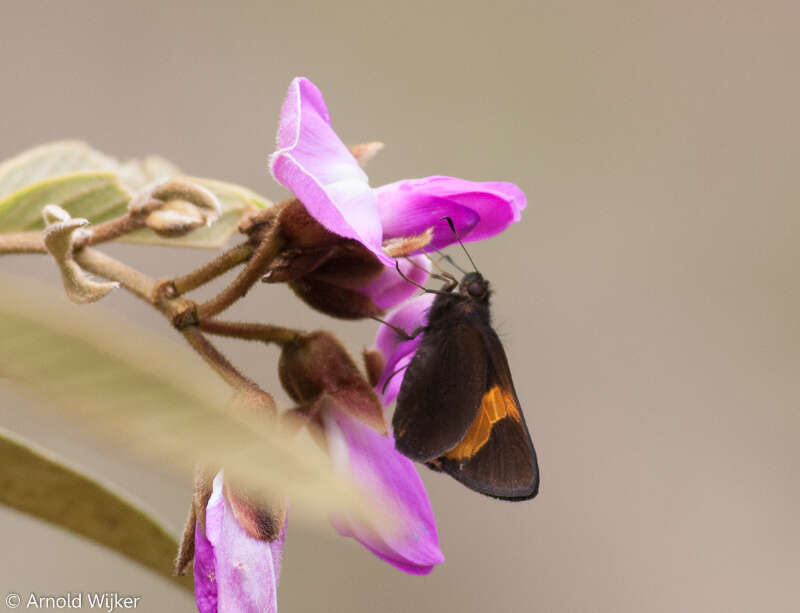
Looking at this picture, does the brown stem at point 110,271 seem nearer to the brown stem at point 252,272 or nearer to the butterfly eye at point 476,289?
the brown stem at point 252,272

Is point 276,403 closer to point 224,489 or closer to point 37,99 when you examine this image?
point 224,489


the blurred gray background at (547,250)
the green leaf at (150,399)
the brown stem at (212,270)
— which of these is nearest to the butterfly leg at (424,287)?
the brown stem at (212,270)

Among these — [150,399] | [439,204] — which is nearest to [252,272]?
[439,204]

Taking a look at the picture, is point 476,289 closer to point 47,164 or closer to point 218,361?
point 218,361

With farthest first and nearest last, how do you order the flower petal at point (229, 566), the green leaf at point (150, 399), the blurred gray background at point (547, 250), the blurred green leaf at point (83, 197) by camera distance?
the blurred gray background at point (547, 250), the blurred green leaf at point (83, 197), the flower petal at point (229, 566), the green leaf at point (150, 399)

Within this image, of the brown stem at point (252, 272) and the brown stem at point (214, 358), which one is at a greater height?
the brown stem at point (252, 272)

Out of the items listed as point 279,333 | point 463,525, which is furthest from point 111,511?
point 463,525

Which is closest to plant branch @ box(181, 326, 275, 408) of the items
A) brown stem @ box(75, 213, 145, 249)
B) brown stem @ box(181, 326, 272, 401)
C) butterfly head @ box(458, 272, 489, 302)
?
brown stem @ box(181, 326, 272, 401)
